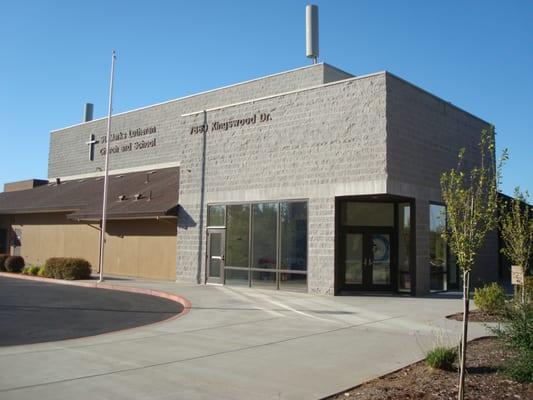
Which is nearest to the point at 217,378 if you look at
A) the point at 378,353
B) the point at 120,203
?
the point at 378,353

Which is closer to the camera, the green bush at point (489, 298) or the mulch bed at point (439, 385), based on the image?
the mulch bed at point (439, 385)

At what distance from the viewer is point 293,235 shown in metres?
19.4

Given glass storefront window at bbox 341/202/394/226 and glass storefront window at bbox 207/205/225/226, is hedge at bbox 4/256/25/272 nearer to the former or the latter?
glass storefront window at bbox 207/205/225/226

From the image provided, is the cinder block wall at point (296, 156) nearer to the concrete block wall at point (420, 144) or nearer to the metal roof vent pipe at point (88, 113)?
the concrete block wall at point (420, 144)

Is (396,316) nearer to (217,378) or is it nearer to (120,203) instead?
(217,378)

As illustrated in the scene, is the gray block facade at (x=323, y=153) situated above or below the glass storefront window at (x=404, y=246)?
above

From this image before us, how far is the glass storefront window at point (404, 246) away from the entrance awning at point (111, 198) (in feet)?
31.2

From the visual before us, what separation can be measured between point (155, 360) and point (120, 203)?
1960cm

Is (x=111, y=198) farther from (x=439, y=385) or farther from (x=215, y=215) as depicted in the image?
(x=439, y=385)

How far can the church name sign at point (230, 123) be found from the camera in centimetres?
2075

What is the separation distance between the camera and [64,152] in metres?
39.7

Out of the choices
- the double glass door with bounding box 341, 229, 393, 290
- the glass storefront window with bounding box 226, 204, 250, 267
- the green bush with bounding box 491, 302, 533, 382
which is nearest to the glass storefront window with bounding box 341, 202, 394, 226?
the double glass door with bounding box 341, 229, 393, 290

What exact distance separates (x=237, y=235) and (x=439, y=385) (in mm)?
14782

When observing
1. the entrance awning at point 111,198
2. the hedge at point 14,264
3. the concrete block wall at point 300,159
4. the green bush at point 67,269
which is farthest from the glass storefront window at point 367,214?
the hedge at point 14,264
